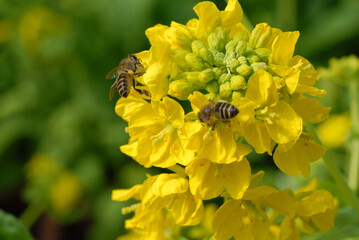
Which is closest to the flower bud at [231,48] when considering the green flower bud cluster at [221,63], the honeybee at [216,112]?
the green flower bud cluster at [221,63]

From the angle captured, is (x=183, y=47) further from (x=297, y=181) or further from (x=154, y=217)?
(x=297, y=181)

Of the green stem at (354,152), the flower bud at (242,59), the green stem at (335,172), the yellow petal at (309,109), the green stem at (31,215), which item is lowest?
the green stem at (31,215)

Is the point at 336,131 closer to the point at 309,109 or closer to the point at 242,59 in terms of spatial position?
the point at 309,109

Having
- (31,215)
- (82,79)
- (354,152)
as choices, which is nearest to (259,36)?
(354,152)

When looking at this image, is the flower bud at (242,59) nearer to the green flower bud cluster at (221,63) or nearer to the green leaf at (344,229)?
the green flower bud cluster at (221,63)

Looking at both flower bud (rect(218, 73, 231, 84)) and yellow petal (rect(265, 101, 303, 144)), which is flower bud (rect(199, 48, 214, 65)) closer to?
flower bud (rect(218, 73, 231, 84))

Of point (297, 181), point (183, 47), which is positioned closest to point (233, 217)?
point (183, 47)
